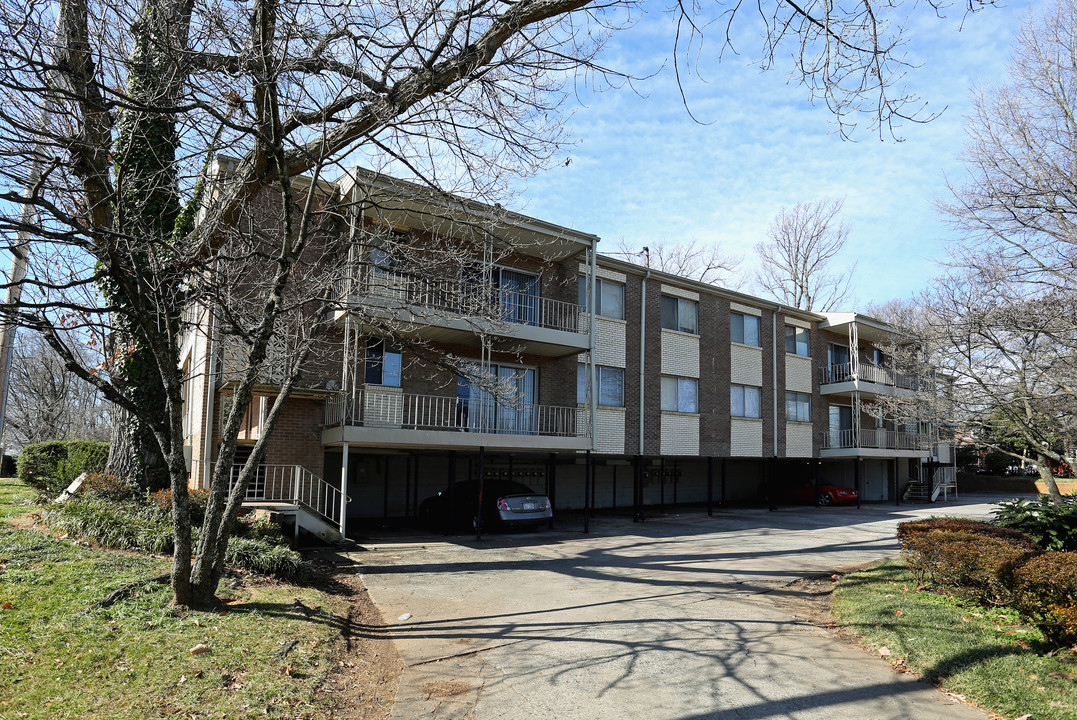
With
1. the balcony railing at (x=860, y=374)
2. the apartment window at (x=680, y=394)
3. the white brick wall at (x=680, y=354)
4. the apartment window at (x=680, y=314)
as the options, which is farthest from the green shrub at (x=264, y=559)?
the balcony railing at (x=860, y=374)

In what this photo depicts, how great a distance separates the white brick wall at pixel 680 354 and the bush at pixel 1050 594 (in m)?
14.8

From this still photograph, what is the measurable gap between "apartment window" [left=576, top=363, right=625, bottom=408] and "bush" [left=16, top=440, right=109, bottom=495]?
12189mm

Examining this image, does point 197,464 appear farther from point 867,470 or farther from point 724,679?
point 867,470

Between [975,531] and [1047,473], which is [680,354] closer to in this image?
[1047,473]

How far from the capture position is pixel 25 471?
741 inches

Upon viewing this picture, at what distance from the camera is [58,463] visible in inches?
540

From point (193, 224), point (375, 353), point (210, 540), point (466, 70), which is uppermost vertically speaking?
point (466, 70)

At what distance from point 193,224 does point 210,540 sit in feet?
17.9

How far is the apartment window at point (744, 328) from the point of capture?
24.6m

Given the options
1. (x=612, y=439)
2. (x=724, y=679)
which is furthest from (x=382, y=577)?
(x=612, y=439)

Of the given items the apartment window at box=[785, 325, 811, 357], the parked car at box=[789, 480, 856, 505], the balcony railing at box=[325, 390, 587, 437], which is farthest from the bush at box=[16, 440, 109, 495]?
the parked car at box=[789, 480, 856, 505]

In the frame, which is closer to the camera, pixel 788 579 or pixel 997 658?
pixel 997 658

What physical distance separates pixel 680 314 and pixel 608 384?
435 centimetres

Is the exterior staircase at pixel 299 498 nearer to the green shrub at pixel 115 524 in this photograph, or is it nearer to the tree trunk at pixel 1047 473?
the green shrub at pixel 115 524
